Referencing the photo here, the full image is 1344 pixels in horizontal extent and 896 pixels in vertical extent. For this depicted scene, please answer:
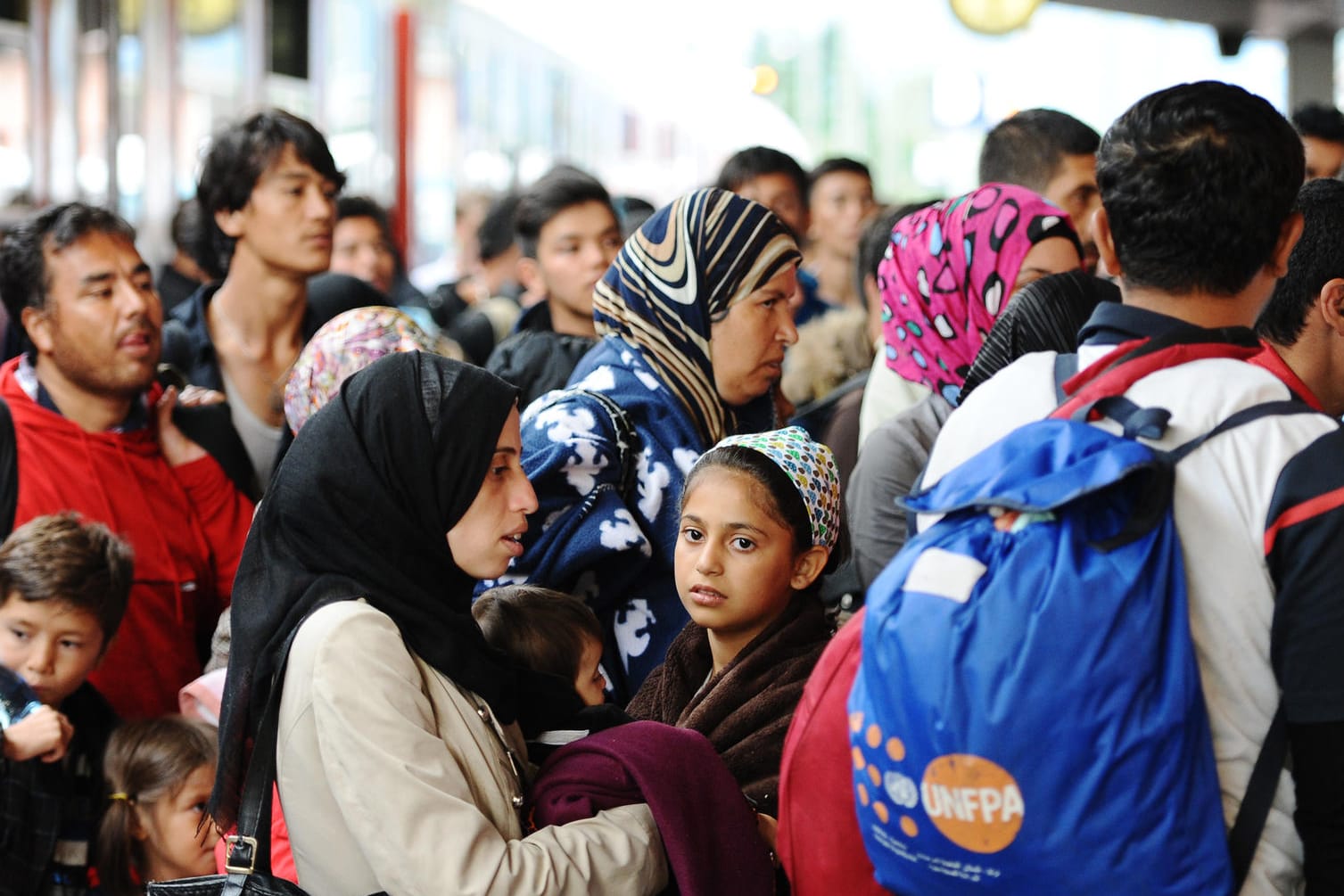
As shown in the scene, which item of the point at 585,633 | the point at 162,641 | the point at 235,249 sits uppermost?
the point at 235,249

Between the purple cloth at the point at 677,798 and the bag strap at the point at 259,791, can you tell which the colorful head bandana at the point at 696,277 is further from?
the bag strap at the point at 259,791

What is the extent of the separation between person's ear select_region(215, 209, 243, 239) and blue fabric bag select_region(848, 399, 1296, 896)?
317 cm

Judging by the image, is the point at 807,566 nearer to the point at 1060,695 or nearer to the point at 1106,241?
the point at 1106,241

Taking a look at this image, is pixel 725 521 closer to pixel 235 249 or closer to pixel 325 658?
pixel 325 658

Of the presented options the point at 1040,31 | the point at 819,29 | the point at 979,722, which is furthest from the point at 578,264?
the point at 819,29

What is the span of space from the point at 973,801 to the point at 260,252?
3.23m

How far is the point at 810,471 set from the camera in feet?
8.24

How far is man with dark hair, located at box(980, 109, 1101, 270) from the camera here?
365 centimetres

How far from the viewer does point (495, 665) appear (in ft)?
7.01

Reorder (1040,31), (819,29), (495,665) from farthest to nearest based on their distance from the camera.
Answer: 1. (819,29)
2. (1040,31)
3. (495,665)

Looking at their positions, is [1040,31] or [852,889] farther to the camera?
[1040,31]

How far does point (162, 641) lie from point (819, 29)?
18.5m

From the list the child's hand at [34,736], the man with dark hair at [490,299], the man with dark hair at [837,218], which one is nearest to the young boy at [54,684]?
the child's hand at [34,736]

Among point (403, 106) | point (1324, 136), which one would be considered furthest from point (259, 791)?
point (403, 106)
